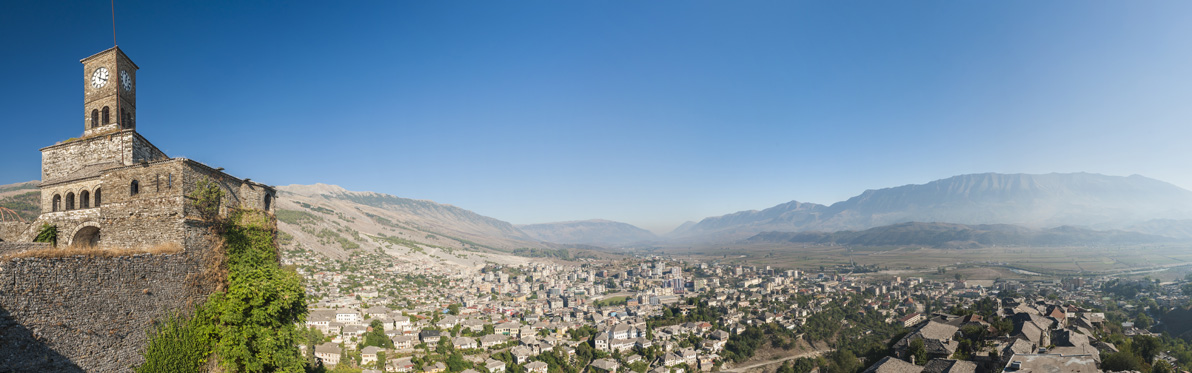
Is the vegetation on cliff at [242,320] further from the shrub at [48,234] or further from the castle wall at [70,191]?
the shrub at [48,234]

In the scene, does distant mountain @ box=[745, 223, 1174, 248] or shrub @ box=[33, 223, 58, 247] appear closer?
shrub @ box=[33, 223, 58, 247]

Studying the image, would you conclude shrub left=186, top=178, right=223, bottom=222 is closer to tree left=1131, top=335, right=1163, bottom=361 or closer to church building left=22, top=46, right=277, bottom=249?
church building left=22, top=46, right=277, bottom=249

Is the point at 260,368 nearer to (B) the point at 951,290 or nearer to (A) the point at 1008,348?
(A) the point at 1008,348

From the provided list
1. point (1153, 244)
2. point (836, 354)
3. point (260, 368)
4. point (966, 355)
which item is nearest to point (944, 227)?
point (1153, 244)

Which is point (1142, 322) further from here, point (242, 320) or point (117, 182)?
point (117, 182)

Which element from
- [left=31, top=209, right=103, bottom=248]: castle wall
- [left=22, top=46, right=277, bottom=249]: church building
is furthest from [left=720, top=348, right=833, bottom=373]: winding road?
[left=31, top=209, right=103, bottom=248]: castle wall

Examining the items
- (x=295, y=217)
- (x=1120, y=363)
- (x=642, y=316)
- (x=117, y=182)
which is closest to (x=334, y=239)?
(x=295, y=217)

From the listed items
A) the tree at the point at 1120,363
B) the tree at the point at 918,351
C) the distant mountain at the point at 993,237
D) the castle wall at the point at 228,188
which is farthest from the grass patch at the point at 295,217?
the distant mountain at the point at 993,237
